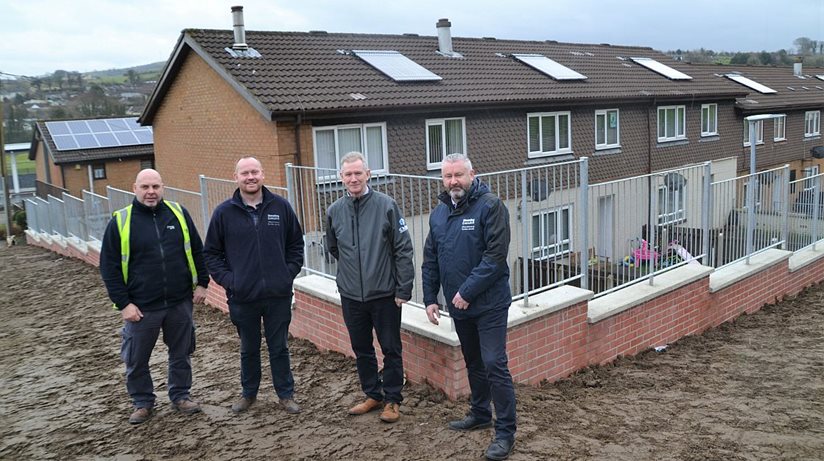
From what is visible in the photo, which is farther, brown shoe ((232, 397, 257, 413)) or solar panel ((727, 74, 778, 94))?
solar panel ((727, 74, 778, 94))

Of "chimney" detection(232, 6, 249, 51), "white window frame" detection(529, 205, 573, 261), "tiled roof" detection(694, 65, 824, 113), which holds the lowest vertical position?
"white window frame" detection(529, 205, 573, 261)

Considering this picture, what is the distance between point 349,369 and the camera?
6258mm

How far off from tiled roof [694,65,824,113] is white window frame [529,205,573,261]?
77.9 ft

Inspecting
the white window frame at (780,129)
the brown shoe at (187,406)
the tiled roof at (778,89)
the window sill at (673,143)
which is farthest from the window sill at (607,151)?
the brown shoe at (187,406)

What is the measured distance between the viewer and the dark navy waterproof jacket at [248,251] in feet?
16.3

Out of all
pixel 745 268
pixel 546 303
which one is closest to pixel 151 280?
pixel 546 303

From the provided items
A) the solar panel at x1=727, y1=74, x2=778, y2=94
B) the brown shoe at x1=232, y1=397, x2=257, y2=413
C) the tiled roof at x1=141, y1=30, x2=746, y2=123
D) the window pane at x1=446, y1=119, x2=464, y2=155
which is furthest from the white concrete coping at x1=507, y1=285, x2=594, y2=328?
the solar panel at x1=727, y1=74, x2=778, y2=94

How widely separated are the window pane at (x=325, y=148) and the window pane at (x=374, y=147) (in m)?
0.87

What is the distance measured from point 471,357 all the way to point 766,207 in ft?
22.2

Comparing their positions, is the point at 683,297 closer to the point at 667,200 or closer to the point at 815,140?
the point at 667,200

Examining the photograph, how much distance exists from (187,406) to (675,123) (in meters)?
22.0

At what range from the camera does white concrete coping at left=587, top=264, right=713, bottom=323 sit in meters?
6.57

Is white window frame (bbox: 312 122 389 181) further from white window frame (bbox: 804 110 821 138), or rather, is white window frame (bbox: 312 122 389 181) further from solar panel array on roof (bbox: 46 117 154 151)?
white window frame (bbox: 804 110 821 138)

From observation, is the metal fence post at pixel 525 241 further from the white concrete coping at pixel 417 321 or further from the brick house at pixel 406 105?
the brick house at pixel 406 105
